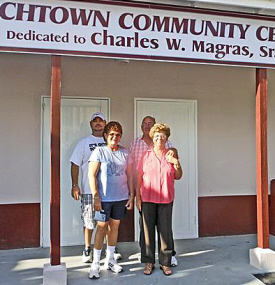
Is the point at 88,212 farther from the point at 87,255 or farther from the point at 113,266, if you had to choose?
the point at 113,266

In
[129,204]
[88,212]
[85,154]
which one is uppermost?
[85,154]

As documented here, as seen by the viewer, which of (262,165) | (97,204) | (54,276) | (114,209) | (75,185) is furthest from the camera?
(75,185)

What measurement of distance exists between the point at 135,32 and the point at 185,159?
6.71 feet

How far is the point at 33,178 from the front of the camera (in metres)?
4.23

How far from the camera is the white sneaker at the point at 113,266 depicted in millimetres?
3479

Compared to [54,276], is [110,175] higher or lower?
higher

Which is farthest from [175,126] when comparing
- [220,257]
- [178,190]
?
[220,257]

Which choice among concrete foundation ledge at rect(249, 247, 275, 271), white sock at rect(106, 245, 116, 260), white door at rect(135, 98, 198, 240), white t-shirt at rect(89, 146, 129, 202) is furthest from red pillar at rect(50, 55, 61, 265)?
concrete foundation ledge at rect(249, 247, 275, 271)

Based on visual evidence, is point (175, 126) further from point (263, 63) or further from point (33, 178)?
point (33, 178)

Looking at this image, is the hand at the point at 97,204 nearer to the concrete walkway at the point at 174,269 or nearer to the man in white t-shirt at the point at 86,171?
the man in white t-shirt at the point at 86,171

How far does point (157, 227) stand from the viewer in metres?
3.45

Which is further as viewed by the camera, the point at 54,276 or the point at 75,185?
the point at 75,185

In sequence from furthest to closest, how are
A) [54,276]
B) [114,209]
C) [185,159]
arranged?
[185,159]
[114,209]
[54,276]

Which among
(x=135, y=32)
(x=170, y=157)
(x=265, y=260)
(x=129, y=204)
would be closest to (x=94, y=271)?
(x=129, y=204)
